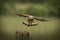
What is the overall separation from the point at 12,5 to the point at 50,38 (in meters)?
0.43

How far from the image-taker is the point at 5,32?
5.02 ft

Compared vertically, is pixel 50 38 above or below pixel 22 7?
below

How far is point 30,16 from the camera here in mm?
1492

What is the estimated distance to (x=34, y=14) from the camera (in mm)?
1494

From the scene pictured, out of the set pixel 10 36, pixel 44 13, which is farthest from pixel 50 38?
pixel 10 36

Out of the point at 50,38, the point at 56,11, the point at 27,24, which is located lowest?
the point at 50,38

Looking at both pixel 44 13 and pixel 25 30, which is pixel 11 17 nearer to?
pixel 25 30

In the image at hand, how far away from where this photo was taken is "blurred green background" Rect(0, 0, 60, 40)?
4.86 feet

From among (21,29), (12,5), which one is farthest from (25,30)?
(12,5)

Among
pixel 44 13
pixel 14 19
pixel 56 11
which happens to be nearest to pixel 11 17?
pixel 14 19

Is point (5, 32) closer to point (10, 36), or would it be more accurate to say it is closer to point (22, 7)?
point (10, 36)

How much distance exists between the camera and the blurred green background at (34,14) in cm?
148

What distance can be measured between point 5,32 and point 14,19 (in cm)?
14

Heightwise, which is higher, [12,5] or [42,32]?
[12,5]
